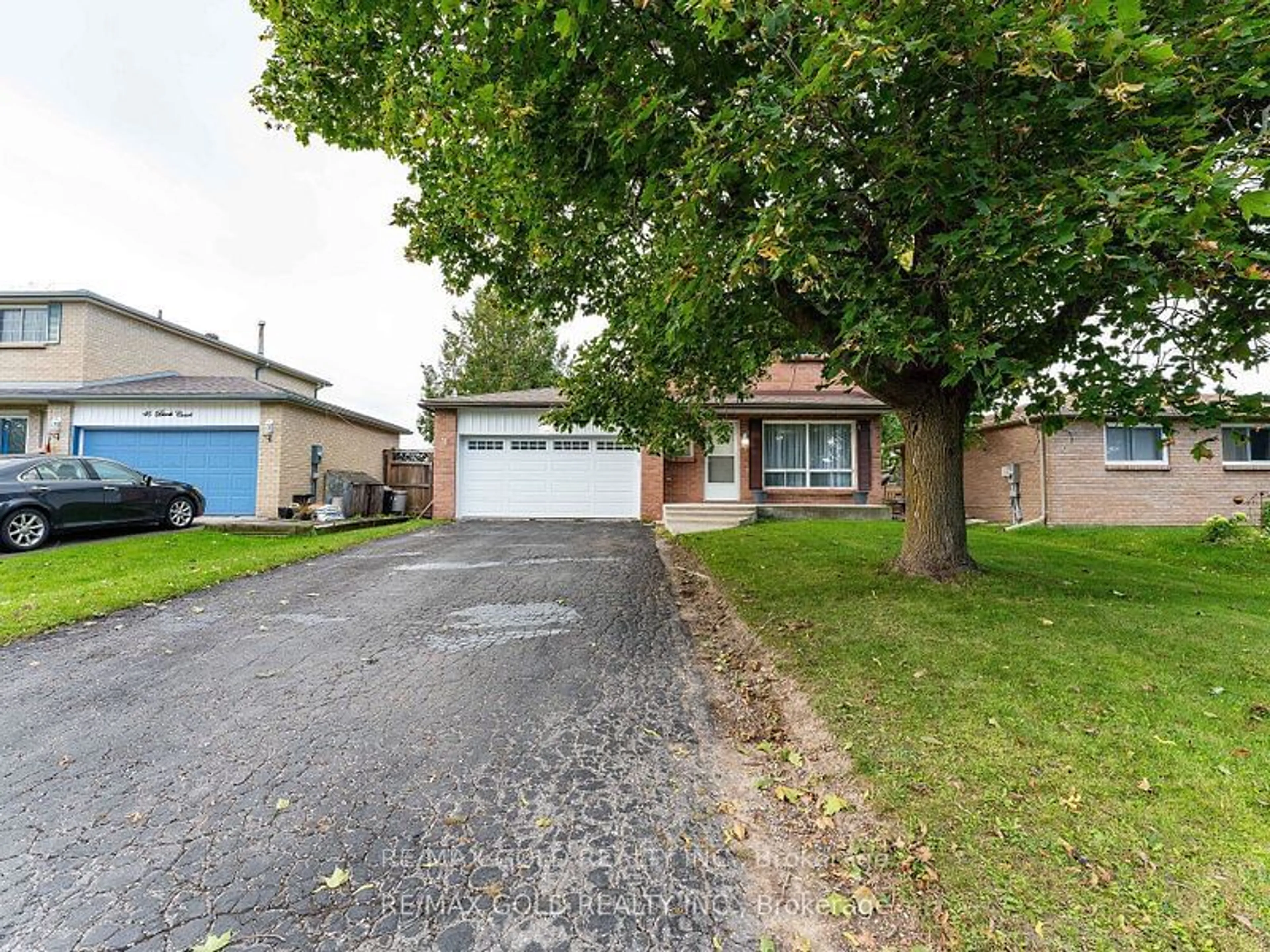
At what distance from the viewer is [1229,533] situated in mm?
10305

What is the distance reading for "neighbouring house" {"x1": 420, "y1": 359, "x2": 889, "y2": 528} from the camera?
15297mm

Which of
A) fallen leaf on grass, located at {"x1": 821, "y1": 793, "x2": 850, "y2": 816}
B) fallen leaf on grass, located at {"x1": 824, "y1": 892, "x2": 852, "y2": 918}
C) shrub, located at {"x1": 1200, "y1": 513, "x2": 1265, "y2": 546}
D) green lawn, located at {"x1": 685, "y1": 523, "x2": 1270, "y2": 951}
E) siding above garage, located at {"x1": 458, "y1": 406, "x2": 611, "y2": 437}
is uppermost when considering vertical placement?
siding above garage, located at {"x1": 458, "y1": 406, "x2": 611, "y2": 437}

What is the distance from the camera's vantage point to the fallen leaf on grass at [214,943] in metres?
1.75

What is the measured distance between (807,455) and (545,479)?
6.96 m

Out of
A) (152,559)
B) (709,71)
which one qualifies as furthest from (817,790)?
(152,559)

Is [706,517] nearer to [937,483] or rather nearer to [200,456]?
[937,483]

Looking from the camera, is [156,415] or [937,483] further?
[156,415]

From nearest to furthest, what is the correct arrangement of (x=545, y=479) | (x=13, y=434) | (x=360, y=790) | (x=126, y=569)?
1. (x=360, y=790)
2. (x=126, y=569)
3. (x=13, y=434)
4. (x=545, y=479)

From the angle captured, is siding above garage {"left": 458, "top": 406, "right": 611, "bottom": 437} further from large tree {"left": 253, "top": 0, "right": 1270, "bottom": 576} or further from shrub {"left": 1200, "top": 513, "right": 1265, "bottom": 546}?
shrub {"left": 1200, "top": 513, "right": 1265, "bottom": 546}

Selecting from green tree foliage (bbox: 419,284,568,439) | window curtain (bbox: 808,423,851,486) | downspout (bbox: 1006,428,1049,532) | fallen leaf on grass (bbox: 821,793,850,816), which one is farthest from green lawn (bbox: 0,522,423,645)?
green tree foliage (bbox: 419,284,568,439)

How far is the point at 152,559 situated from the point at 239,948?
873cm

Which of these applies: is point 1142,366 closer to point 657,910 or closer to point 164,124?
point 657,910

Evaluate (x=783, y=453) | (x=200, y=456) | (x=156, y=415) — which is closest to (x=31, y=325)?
(x=156, y=415)

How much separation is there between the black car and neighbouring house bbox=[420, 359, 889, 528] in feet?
19.4
